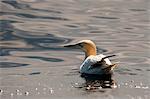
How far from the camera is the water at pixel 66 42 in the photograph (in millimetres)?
17016

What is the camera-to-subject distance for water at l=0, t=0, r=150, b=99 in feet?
55.8

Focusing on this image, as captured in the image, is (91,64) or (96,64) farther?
(91,64)

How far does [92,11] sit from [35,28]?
5.23m

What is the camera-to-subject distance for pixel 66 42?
24.5 m

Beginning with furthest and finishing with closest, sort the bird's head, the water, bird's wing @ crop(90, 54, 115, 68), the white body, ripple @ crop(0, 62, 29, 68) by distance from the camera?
the bird's head
ripple @ crop(0, 62, 29, 68)
the white body
bird's wing @ crop(90, 54, 115, 68)
the water

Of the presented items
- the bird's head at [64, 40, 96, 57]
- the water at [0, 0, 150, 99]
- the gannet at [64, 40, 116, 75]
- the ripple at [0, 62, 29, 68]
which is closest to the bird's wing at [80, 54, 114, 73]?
the gannet at [64, 40, 116, 75]

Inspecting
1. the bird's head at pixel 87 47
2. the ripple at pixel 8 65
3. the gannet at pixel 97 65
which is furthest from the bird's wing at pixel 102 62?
the ripple at pixel 8 65

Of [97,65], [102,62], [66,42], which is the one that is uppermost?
[102,62]

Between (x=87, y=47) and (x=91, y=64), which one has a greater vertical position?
(x=87, y=47)

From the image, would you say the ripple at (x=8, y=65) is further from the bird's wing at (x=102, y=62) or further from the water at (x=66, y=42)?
the bird's wing at (x=102, y=62)

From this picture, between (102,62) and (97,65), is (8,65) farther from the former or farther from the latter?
(102,62)

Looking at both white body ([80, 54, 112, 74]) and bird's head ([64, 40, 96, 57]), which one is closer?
white body ([80, 54, 112, 74])

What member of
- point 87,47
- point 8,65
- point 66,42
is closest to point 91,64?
point 87,47

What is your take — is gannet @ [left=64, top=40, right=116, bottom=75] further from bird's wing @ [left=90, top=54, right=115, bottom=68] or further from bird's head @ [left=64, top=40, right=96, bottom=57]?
bird's head @ [left=64, top=40, right=96, bottom=57]
